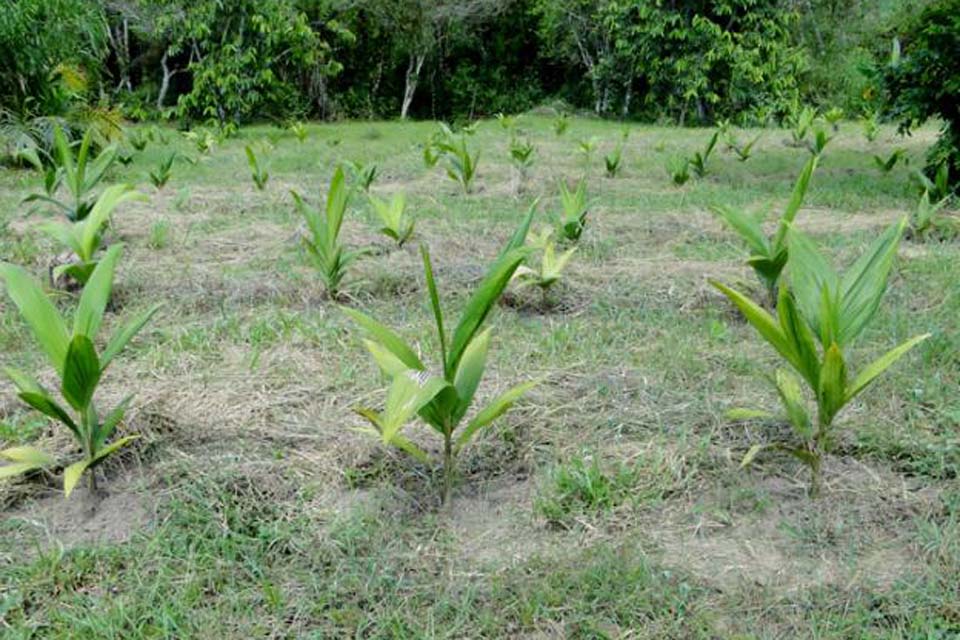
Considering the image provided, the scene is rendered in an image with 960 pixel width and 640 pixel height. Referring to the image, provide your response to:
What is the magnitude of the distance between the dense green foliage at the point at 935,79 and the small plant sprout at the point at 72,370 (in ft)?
16.7

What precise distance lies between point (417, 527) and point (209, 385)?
3.18ft

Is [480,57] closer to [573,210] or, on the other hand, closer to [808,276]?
[573,210]

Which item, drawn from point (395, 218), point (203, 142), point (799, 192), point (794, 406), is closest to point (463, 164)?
point (395, 218)

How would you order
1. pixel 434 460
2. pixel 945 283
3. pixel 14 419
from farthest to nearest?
1. pixel 945 283
2. pixel 14 419
3. pixel 434 460

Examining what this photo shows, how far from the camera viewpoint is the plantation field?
63.8 inches

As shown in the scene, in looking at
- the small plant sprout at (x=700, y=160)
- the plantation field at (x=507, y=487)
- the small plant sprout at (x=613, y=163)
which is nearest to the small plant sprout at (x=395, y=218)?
the plantation field at (x=507, y=487)

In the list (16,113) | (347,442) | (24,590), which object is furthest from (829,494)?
(16,113)

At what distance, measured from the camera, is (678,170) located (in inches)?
246

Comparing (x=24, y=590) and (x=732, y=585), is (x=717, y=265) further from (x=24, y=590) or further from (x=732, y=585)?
(x=24, y=590)

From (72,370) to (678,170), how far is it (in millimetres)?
5157

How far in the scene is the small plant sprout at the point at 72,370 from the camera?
1.83 m

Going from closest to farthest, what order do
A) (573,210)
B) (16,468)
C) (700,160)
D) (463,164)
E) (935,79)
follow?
(16,468) → (573,210) → (935,79) → (463,164) → (700,160)

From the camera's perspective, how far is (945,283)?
3.37 m

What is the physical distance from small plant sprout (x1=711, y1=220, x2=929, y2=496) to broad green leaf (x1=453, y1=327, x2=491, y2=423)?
1.78 feet
